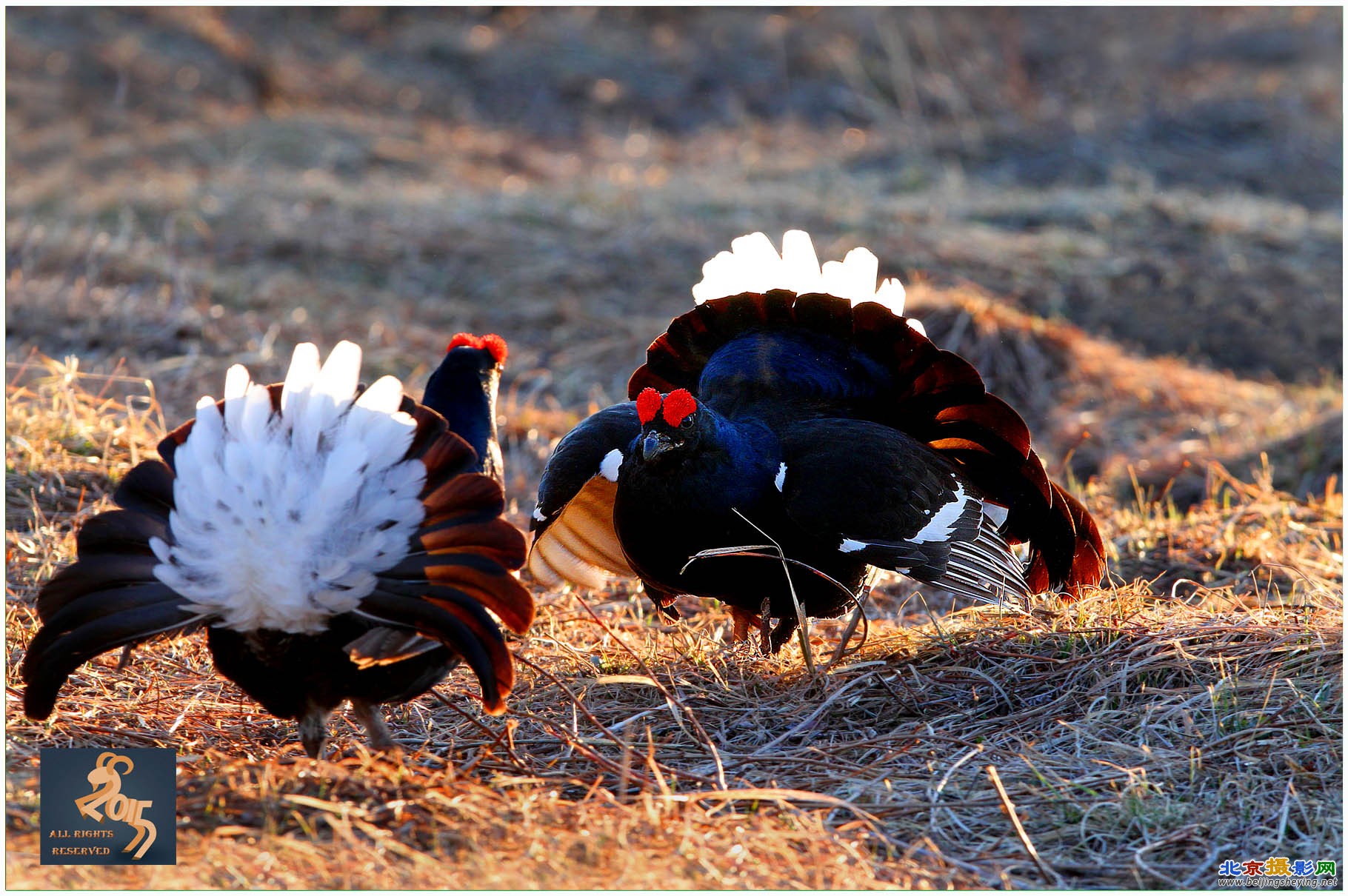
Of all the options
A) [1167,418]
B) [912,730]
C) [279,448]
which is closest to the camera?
[279,448]

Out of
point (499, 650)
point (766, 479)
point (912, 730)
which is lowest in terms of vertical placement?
point (912, 730)

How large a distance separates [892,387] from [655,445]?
2.91ft

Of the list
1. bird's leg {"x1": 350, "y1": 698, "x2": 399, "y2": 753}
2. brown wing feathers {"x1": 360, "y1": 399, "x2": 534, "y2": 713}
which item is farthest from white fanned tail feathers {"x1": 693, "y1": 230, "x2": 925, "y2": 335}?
bird's leg {"x1": 350, "y1": 698, "x2": 399, "y2": 753}

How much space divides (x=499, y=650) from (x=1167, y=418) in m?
5.34

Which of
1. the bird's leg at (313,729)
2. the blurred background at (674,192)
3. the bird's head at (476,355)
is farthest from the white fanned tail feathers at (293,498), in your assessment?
the blurred background at (674,192)

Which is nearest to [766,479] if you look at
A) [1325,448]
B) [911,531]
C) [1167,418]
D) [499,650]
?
[911,531]

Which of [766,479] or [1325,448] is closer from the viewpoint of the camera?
[766,479]

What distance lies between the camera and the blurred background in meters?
7.01

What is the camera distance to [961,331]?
23.5ft

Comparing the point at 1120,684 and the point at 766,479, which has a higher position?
the point at 766,479

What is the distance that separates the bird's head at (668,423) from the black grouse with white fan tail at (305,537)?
636mm

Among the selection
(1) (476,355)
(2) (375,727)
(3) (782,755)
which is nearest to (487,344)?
(1) (476,355)

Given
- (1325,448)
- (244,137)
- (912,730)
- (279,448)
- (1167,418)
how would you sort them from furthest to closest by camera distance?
(244,137), (1167,418), (1325,448), (912,730), (279,448)

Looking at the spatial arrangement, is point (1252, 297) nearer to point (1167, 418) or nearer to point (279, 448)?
point (1167, 418)
